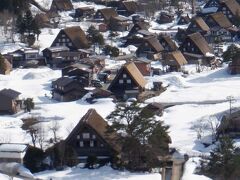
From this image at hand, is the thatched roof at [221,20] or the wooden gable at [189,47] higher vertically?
the thatched roof at [221,20]

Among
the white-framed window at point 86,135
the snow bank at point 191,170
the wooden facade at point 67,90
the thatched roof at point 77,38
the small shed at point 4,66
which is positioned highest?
the thatched roof at point 77,38

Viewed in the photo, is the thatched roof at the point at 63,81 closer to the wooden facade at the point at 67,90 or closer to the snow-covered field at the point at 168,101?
the wooden facade at the point at 67,90

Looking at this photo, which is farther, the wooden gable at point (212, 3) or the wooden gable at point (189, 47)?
the wooden gable at point (212, 3)

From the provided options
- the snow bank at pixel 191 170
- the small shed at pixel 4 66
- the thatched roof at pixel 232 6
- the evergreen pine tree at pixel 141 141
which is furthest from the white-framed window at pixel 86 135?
the thatched roof at pixel 232 6

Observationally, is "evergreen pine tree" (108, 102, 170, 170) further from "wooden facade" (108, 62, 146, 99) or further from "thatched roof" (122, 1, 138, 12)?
"thatched roof" (122, 1, 138, 12)

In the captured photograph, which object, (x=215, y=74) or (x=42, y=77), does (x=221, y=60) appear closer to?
(x=215, y=74)

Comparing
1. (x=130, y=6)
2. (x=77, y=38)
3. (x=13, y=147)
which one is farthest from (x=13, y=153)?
(x=130, y=6)

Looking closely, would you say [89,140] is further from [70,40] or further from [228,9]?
[228,9]

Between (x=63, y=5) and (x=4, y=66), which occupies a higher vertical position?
(x=63, y=5)
